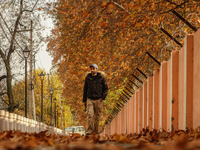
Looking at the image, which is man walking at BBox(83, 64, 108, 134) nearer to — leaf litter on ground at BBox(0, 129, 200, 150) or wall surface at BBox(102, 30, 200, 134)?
wall surface at BBox(102, 30, 200, 134)

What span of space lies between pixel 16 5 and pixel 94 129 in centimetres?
1722

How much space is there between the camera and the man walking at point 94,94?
33.7 ft

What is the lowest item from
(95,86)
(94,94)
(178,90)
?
(178,90)

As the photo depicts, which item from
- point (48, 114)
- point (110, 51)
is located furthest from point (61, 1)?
point (48, 114)

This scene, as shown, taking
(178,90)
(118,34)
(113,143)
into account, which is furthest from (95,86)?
(113,143)

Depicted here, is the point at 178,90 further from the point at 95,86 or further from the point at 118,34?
the point at 118,34

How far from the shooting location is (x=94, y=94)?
33.8ft

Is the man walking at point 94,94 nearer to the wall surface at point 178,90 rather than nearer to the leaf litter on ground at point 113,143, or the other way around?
the wall surface at point 178,90

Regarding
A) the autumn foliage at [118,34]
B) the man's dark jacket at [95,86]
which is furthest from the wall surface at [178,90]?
the autumn foliage at [118,34]

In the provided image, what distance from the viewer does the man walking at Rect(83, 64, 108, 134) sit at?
10.3m

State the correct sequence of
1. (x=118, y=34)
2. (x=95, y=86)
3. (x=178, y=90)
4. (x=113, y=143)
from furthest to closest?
(x=118, y=34) → (x=95, y=86) → (x=178, y=90) → (x=113, y=143)

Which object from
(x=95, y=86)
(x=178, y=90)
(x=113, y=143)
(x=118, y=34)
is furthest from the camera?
(x=118, y=34)

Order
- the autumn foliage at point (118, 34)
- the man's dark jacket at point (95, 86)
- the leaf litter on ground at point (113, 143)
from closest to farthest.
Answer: the leaf litter on ground at point (113, 143) < the man's dark jacket at point (95, 86) < the autumn foliage at point (118, 34)

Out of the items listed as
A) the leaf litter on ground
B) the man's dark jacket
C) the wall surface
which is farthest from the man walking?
the leaf litter on ground
